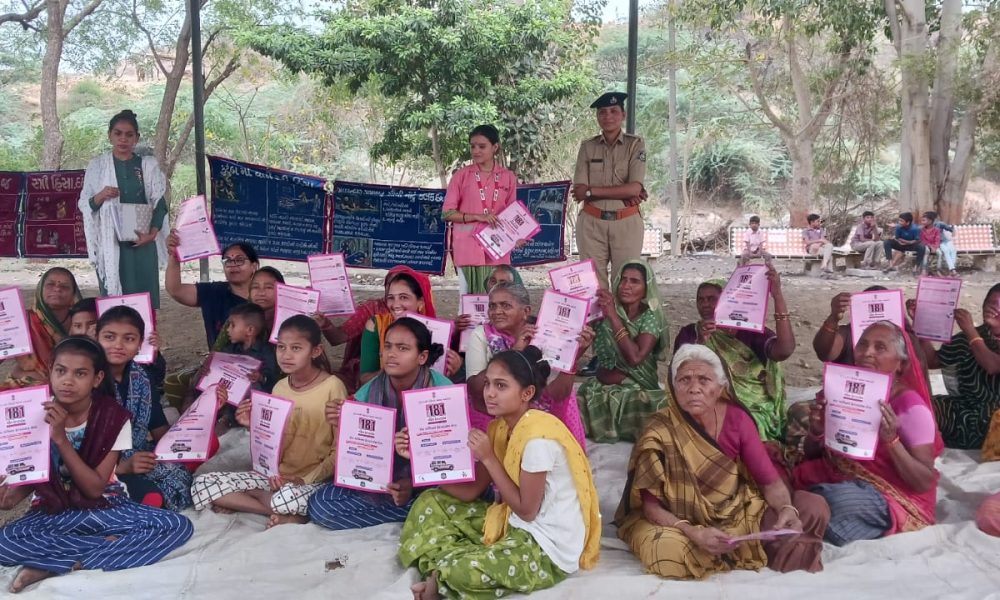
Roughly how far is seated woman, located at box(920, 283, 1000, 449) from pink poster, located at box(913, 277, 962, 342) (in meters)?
0.06

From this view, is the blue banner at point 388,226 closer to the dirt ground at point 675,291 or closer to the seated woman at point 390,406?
the dirt ground at point 675,291

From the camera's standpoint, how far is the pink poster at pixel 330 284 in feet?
16.0

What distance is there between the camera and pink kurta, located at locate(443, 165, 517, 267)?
18.9 feet

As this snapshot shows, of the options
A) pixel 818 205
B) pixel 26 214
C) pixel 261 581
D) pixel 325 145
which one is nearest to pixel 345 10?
pixel 325 145

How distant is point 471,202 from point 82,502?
3.19 meters

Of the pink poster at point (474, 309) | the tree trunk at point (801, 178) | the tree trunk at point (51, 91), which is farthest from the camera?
the tree trunk at point (801, 178)

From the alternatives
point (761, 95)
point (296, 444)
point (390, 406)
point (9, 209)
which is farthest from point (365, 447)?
point (761, 95)

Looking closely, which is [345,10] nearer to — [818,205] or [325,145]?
[325,145]

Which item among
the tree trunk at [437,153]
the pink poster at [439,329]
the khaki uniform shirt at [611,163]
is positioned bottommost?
the pink poster at [439,329]

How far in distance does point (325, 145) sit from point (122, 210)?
15.9 metres

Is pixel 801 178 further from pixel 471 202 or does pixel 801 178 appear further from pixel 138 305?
pixel 138 305

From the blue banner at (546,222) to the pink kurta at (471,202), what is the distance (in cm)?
207

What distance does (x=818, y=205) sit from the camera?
63.1 ft

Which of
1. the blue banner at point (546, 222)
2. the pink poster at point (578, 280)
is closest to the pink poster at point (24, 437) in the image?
the pink poster at point (578, 280)
